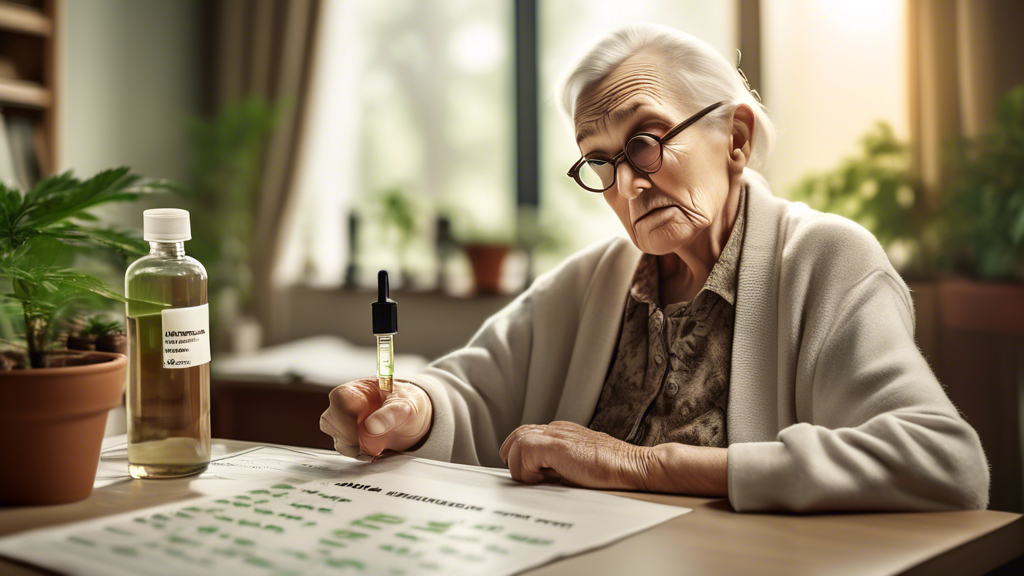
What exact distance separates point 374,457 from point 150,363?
316 mm

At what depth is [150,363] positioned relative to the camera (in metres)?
0.93

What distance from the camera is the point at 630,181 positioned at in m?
1.24

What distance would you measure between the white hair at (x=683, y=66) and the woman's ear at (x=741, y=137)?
1 cm

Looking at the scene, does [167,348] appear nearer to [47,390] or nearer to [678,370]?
[47,390]

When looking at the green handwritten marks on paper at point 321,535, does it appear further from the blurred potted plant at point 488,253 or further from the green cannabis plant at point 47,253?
the blurred potted plant at point 488,253

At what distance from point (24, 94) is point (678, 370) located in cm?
302

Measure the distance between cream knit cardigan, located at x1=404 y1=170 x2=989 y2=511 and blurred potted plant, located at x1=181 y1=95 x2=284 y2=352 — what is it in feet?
9.08

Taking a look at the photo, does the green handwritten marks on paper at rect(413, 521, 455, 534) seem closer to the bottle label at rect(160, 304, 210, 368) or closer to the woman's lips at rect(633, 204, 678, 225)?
the bottle label at rect(160, 304, 210, 368)

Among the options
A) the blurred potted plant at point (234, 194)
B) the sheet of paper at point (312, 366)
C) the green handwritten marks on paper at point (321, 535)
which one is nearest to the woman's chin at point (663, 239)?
the green handwritten marks on paper at point (321, 535)

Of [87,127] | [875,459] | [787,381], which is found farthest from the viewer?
[87,127]

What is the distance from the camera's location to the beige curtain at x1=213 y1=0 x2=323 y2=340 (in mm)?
4004

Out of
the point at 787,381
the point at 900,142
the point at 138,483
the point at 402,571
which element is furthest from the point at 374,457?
the point at 900,142

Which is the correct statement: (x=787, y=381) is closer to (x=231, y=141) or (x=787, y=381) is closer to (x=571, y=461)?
(x=571, y=461)

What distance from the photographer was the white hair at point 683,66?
1286mm
